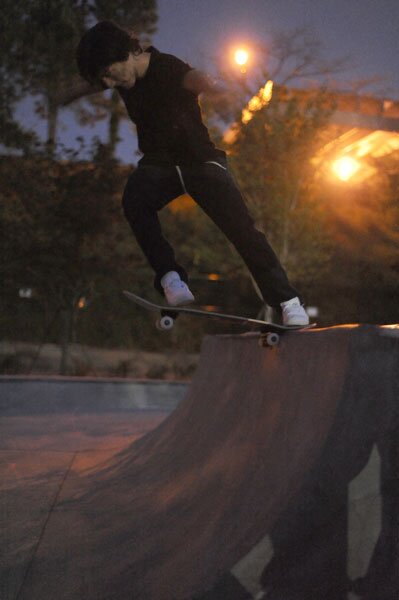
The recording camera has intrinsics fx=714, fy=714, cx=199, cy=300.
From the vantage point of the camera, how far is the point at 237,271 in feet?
61.6

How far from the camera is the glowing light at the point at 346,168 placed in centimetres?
2052

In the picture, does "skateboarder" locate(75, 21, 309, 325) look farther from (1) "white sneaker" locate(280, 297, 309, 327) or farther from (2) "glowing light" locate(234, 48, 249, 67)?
(2) "glowing light" locate(234, 48, 249, 67)

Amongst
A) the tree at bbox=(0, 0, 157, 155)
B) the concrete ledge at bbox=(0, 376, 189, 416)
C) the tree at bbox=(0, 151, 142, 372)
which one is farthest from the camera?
the tree at bbox=(0, 0, 157, 155)

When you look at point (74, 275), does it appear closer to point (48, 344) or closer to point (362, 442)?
point (48, 344)

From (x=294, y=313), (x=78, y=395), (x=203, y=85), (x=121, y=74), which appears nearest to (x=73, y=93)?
(x=121, y=74)

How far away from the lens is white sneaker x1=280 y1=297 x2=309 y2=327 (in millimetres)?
3596

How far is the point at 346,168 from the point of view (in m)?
20.6

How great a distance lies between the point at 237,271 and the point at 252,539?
1659cm

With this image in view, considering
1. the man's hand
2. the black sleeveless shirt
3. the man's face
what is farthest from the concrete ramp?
the man's face

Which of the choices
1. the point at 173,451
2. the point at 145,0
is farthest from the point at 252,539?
the point at 145,0

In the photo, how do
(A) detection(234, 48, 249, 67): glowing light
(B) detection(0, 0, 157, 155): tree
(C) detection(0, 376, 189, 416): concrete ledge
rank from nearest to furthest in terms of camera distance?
(C) detection(0, 376, 189, 416): concrete ledge, (B) detection(0, 0, 157, 155): tree, (A) detection(234, 48, 249, 67): glowing light

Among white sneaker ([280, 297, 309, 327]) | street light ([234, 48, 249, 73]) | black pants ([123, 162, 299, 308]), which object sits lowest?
white sneaker ([280, 297, 309, 327])

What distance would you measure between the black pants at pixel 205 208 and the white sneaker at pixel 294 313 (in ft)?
0.11

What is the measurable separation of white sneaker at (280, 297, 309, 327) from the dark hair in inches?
57.4
